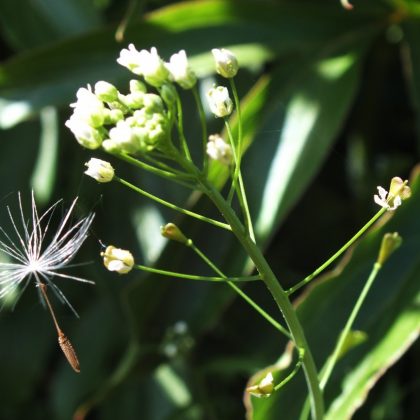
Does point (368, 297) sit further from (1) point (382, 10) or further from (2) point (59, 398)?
(2) point (59, 398)

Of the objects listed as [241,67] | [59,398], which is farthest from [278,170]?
[59,398]

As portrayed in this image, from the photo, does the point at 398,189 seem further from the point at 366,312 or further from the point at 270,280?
the point at 366,312

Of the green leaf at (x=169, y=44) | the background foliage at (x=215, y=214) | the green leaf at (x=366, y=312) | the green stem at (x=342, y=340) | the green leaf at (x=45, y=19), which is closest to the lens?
the green stem at (x=342, y=340)

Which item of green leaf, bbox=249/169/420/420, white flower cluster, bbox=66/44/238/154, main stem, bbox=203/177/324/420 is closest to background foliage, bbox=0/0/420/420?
green leaf, bbox=249/169/420/420

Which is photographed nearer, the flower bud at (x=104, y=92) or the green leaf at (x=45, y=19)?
the flower bud at (x=104, y=92)

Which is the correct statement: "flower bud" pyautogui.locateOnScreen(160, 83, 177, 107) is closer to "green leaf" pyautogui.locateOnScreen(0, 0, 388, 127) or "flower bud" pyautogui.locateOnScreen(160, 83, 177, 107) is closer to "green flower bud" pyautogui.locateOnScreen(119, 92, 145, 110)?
"green flower bud" pyautogui.locateOnScreen(119, 92, 145, 110)

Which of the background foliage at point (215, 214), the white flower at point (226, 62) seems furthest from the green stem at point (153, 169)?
the background foliage at point (215, 214)

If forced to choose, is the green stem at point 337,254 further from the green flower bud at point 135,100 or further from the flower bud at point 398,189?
the green flower bud at point 135,100
